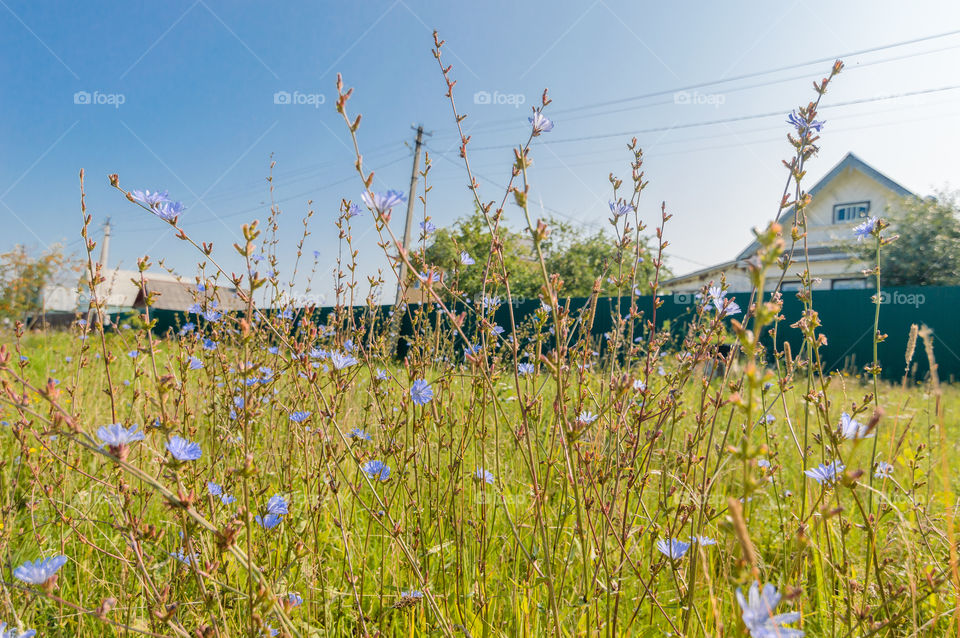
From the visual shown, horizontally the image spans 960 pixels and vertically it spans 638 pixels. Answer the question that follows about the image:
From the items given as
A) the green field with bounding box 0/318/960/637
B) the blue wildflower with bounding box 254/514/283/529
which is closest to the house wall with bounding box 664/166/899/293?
the green field with bounding box 0/318/960/637

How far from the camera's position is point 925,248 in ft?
44.1

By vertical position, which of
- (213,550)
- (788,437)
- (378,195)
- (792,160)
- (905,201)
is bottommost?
(788,437)

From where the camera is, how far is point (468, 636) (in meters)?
1.08

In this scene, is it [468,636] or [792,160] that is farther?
[792,160]

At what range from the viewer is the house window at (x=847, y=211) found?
16688 mm

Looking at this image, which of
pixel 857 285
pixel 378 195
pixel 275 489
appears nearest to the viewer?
pixel 378 195

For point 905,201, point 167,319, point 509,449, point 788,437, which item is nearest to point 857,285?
point 905,201

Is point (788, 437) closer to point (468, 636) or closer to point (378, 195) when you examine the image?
point (468, 636)

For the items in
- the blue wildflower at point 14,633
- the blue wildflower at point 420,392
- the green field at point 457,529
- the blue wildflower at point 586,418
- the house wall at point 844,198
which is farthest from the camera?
the house wall at point 844,198

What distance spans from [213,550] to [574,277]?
17.1 meters

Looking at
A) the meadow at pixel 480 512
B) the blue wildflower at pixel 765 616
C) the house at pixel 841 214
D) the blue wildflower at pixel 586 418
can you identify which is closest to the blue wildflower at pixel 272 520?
the meadow at pixel 480 512
